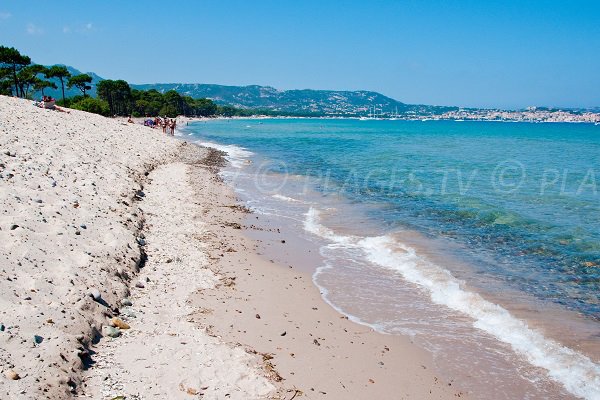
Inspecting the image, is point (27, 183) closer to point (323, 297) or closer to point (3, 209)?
point (3, 209)

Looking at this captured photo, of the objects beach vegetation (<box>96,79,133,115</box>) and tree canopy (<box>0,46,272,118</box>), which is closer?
tree canopy (<box>0,46,272,118</box>)

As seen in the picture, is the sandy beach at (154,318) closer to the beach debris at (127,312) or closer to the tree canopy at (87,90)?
the beach debris at (127,312)

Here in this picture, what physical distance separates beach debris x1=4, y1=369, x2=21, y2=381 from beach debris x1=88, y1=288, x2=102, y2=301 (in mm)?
2302

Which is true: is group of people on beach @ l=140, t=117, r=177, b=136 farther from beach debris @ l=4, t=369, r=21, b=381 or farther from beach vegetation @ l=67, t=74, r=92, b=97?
beach debris @ l=4, t=369, r=21, b=381

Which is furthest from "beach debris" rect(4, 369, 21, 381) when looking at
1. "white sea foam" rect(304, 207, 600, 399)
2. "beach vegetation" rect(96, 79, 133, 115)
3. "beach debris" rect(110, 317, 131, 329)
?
"beach vegetation" rect(96, 79, 133, 115)

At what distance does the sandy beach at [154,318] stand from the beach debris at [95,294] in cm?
2

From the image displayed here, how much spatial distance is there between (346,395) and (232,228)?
9384 mm

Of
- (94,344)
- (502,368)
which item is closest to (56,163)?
(94,344)

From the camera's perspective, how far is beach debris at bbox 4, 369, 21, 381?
15.6ft

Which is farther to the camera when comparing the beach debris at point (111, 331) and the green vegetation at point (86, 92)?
the green vegetation at point (86, 92)

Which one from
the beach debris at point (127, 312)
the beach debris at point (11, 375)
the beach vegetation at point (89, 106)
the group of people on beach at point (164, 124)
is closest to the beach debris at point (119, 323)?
the beach debris at point (127, 312)

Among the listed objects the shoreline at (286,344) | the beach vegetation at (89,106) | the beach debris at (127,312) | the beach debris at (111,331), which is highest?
the beach vegetation at (89,106)

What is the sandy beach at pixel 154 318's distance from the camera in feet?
18.1

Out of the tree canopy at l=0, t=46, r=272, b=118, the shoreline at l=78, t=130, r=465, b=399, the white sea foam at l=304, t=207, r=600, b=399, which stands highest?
the tree canopy at l=0, t=46, r=272, b=118
